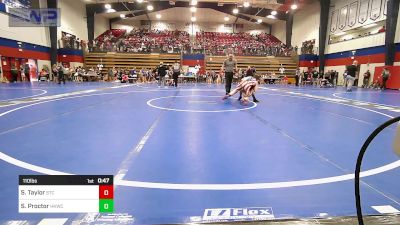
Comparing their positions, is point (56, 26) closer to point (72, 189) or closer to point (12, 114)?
point (12, 114)

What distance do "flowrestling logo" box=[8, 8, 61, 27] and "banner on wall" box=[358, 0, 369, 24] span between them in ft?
87.6

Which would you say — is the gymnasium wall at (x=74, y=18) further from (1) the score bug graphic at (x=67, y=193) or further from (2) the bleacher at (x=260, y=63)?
(1) the score bug graphic at (x=67, y=193)

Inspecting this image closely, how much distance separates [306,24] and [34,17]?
27558 millimetres

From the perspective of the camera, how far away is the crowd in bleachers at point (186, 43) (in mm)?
31562

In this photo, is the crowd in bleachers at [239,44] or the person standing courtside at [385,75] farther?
the crowd in bleachers at [239,44]

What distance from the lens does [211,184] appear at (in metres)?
2.70

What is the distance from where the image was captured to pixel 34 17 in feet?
77.7

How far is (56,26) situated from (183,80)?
13053mm

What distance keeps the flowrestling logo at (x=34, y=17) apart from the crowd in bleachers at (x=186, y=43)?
5245mm

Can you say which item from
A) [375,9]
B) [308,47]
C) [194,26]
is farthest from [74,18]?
[375,9]

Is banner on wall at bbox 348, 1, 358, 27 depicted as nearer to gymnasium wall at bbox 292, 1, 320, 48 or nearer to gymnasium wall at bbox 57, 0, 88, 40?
gymnasium wall at bbox 292, 1, 320, 48

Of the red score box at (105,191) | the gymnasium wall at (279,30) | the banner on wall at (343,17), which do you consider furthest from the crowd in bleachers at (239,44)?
the red score box at (105,191)

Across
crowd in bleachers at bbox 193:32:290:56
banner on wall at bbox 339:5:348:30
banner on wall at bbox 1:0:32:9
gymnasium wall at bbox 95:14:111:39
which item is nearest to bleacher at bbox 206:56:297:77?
crowd in bleachers at bbox 193:32:290:56

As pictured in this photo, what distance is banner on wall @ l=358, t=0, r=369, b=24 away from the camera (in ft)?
74.4
